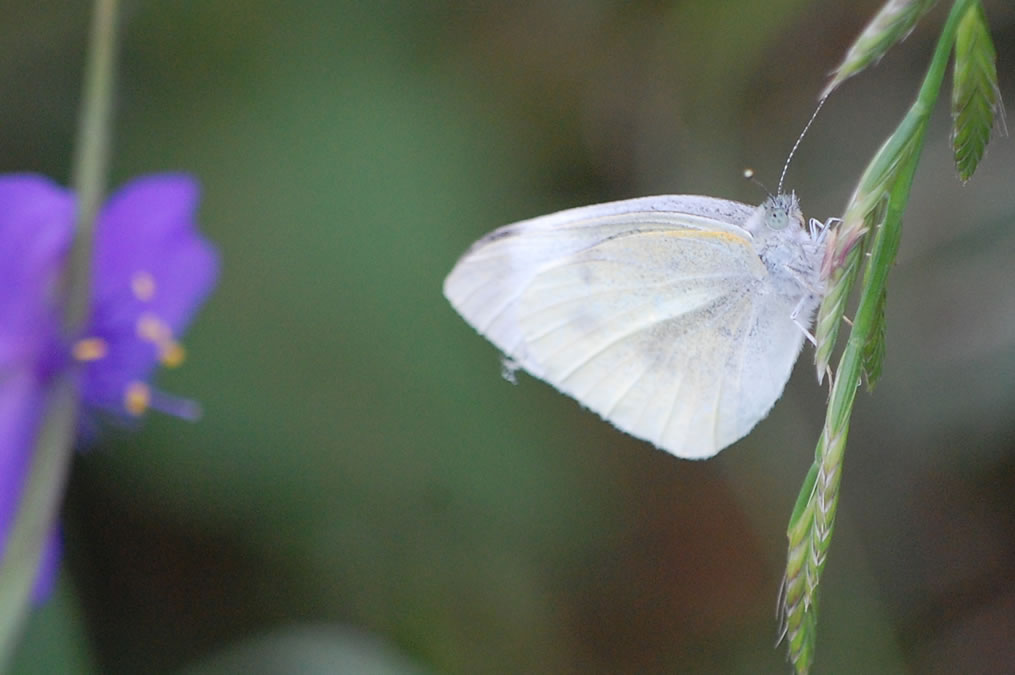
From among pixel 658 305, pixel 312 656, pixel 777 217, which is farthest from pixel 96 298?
pixel 777 217

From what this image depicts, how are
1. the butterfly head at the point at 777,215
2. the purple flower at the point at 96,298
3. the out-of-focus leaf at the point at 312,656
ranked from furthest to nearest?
the out-of-focus leaf at the point at 312,656, the purple flower at the point at 96,298, the butterfly head at the point at 777,215

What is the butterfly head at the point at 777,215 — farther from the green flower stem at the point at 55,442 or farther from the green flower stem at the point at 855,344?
the green flower stem at the point at 55,442

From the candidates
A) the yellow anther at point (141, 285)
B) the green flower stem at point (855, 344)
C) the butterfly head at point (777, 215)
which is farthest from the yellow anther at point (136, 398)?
the green flower stem at point (855, 344)

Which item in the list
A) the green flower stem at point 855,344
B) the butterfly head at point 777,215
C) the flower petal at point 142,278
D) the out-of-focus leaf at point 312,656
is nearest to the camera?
the green flower stem at point 855,344

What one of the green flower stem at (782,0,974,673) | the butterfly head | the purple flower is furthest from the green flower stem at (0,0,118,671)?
the butterfly head

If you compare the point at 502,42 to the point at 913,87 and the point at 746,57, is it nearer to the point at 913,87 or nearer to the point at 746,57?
the point at 746,57

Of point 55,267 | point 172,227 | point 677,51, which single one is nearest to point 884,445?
point 677,51

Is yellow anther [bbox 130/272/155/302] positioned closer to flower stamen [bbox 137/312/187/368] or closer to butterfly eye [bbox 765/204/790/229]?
flower stamen [bbox 137/312/187/368]
